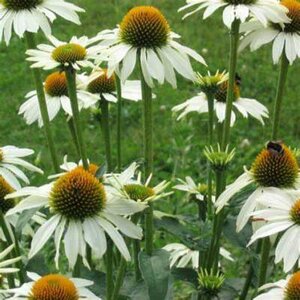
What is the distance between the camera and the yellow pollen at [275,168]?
1.42m

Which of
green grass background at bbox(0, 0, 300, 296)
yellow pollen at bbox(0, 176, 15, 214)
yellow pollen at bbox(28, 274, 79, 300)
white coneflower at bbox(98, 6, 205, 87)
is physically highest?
white coneflower at bbox(98, 6, 205, 87)

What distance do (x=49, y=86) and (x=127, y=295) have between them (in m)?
0.62

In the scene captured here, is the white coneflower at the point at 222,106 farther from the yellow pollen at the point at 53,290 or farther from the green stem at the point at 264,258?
the yellow pollen at the point at 53,290

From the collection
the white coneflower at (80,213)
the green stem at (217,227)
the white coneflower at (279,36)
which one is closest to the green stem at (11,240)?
the white coneflower at (80,213)

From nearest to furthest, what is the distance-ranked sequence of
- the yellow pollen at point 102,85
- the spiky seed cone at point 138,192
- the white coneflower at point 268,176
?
the spiky seed cone at point 138,192 < the white coneflower at point 268,176 < the yellow pollen at point 102,85

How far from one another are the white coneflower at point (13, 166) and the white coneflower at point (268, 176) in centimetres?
38

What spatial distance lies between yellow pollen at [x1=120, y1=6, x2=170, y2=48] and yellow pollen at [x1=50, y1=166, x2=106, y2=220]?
28 centimetres

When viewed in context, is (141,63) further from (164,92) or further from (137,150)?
(164,92)

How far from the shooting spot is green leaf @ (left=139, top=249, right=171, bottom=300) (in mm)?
1221

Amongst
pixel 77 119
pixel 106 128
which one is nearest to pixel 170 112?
pixel 106 128

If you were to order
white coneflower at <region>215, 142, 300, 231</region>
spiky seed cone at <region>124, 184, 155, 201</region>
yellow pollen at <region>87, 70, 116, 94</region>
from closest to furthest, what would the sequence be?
spiky seed cone at <region>124, 184, 155, 201</region> → white coneflower at <region>215, 142, 300, 231</region> → yellow pollen at <region>87, 70, 116, 94</region>

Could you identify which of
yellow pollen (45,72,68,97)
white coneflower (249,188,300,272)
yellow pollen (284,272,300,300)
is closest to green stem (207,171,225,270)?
white coneflower (249,188,300,272)

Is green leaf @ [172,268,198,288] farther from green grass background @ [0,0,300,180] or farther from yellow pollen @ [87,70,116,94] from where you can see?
green grass background @ [0,0,300,180]

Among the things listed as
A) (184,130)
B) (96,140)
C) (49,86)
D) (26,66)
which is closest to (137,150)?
(96,140)
